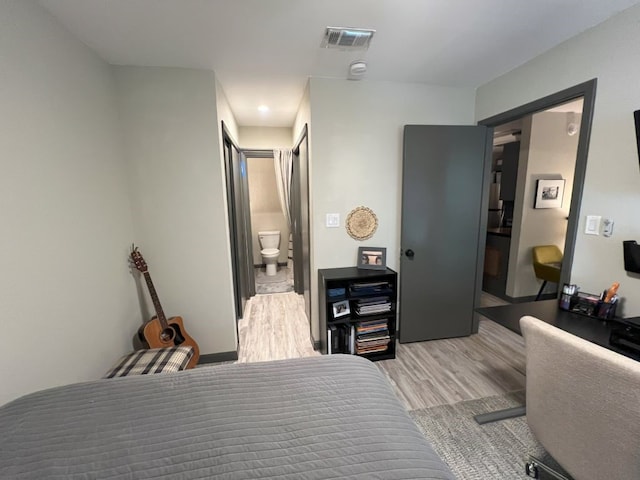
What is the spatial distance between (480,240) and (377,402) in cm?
218

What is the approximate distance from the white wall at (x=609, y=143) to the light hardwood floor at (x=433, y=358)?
962 mm

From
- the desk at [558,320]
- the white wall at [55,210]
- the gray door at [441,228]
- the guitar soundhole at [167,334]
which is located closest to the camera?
the white wall at [55,210]

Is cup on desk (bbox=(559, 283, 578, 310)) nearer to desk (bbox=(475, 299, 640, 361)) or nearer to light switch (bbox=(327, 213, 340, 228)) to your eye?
desk (bbox=(475, 299, 640, 361))

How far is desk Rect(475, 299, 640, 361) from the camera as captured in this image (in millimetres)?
1297

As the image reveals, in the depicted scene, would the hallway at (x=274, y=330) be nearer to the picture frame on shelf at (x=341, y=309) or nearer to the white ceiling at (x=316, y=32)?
the picture frame on shelf at (x=341, y=309)

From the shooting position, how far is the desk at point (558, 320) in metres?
1.30

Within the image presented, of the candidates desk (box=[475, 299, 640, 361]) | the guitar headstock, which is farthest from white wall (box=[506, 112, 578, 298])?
the guitar headstock

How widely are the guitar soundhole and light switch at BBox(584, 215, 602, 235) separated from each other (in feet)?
10.1

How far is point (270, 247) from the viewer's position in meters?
4.73

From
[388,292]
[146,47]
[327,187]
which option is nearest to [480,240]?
[388,292]

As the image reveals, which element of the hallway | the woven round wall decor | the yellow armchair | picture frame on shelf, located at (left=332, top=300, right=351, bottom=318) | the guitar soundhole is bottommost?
the hallway

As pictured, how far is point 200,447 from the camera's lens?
75cm

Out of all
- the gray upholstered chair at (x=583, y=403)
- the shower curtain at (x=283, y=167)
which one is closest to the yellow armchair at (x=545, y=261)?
the gray upholstered chair at (x=583, y=403)

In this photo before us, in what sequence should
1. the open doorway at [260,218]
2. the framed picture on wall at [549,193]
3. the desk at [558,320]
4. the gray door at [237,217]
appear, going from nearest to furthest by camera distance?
the desk at [558,320], the gray door at [237,217], the open doorway at [260,218], the framed picture on wall at [549,193]
